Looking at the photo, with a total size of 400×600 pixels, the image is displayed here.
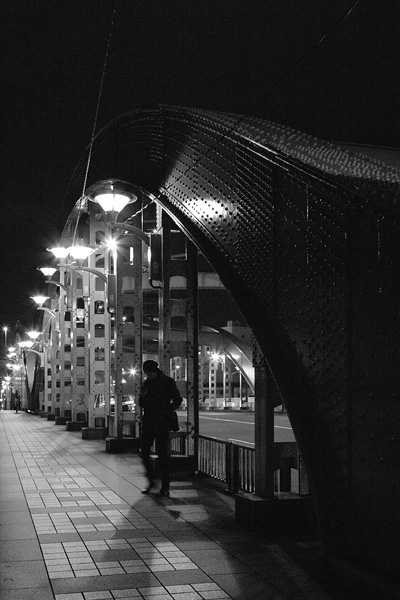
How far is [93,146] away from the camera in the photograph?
21.7 m

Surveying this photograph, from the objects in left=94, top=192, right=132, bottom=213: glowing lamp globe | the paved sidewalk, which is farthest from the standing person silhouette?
left=94, top=192, right=132, bottom=213: glowing lamp globe

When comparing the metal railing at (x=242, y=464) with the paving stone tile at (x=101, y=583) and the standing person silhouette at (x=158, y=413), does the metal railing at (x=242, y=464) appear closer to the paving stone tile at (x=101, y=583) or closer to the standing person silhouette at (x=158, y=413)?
the standing person silhouette at (x=158, y=413)

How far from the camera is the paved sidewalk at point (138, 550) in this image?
5.79 meters

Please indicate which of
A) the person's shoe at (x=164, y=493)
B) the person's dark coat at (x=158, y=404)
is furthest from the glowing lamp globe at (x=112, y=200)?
the person's shoe at (x=164, y=493)

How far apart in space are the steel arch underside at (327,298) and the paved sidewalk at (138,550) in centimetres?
68

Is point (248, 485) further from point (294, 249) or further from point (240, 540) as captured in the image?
point (294, 249)

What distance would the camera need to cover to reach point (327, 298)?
661 cm

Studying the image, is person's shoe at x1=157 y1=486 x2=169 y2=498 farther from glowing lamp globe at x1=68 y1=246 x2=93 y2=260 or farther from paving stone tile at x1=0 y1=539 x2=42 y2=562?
glowing lamp globe at x1=68 y1=246 x2=93 y2=260

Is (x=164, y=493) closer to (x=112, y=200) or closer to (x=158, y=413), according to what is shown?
(x=158, y=413)

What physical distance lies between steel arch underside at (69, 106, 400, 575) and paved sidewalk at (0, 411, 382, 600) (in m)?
0.68

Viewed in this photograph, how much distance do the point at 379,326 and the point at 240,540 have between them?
288 centimetres

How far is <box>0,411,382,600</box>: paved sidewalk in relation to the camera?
19.0 ft

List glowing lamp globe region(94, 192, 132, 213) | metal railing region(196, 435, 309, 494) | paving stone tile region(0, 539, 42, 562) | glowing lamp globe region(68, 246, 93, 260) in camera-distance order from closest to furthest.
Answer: paving stone tile region(0, 539, 42, 562), metal railing region(196, 435, 309, 494), glowing lamp globe region(94, 192, 132, 213), glowing lamp globe region(68, 246, 93, 260)

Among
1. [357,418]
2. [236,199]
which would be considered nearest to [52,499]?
[236,199]
